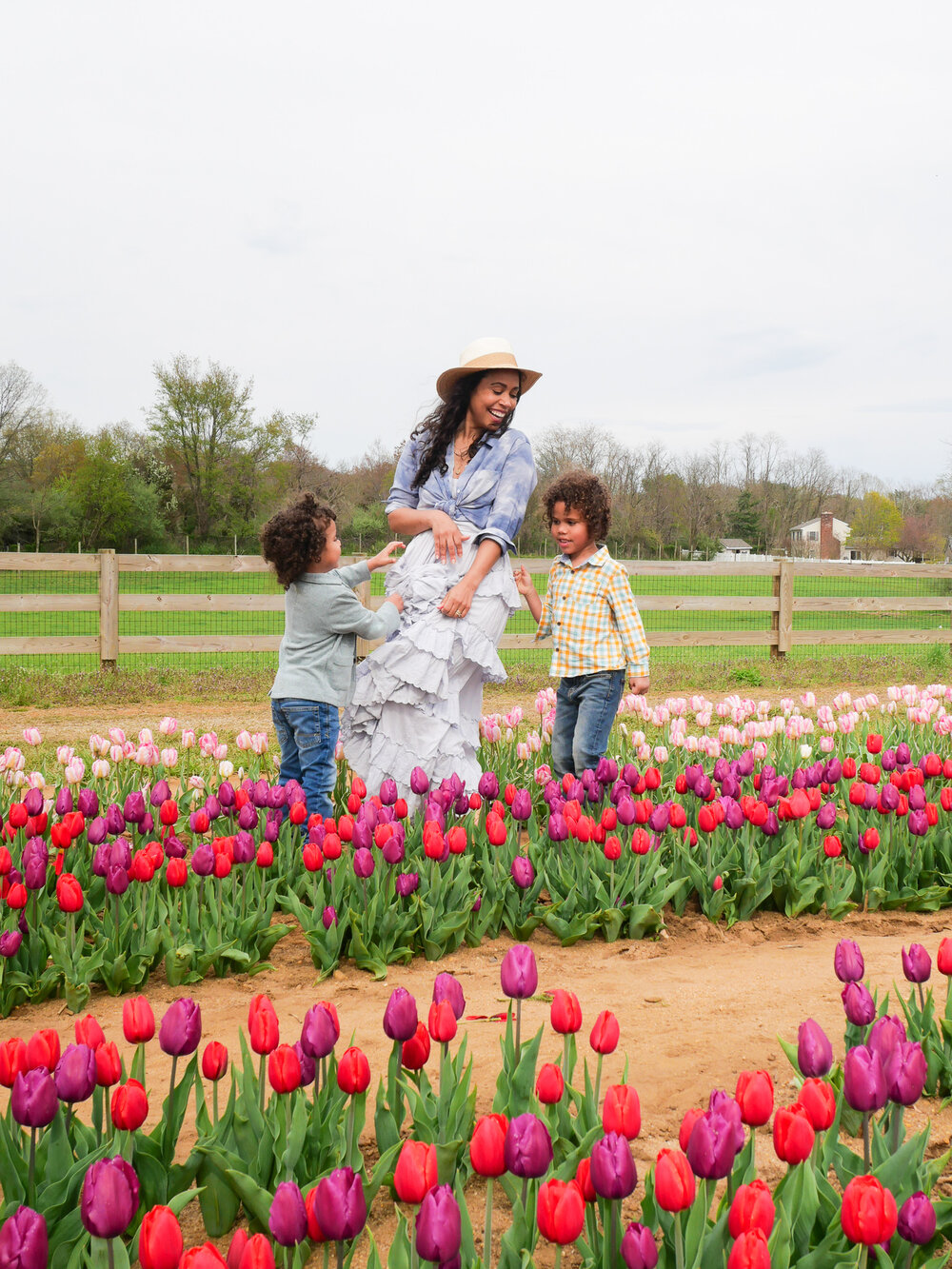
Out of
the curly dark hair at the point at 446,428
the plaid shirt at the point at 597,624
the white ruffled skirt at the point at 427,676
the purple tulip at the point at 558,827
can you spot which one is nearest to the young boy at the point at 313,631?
Result: the white ruffled skirt at the point at 427,676

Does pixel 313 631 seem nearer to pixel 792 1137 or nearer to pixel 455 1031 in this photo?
pixel 455 1031

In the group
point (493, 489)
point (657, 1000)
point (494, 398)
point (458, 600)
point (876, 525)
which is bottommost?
point (657, 1000)

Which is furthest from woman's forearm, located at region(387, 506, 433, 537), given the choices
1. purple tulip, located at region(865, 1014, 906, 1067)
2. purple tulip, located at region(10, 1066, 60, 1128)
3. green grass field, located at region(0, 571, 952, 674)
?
green grass field, located at region(0, 571, 952, 674)

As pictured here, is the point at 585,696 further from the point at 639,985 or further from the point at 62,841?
the point at 62,841

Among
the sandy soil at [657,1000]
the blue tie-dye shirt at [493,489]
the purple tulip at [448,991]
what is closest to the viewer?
the purple tulip at [448,991]

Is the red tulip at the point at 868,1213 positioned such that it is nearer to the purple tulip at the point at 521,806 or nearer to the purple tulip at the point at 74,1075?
the purple tulip at the point at 74,1075

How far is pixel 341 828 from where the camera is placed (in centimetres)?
343

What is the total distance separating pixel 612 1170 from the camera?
1.38m

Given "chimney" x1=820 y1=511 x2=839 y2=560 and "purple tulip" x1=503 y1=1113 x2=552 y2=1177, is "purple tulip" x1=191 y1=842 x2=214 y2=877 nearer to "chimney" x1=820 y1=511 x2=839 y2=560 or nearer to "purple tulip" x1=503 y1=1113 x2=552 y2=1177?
"purple tulip" x1=503 y1=1113 x2=552 y2=1177

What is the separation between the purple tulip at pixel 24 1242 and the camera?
1.27 meters

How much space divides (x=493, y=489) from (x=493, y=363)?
510mm

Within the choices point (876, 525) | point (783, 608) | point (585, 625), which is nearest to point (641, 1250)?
point (585, 625)

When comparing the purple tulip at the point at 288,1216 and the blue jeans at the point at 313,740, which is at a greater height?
the blue jeans at the point at 313,740

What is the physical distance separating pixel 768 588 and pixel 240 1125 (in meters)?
28.2
